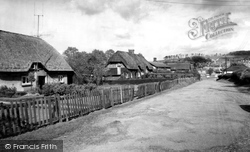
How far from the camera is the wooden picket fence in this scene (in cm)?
679

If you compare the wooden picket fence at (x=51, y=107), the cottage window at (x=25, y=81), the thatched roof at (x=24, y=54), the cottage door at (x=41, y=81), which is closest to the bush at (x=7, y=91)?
the thatched roof at (x=24, y=54)

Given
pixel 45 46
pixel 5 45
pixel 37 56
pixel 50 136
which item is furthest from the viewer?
pixel 45 46

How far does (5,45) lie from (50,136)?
72.0 ft

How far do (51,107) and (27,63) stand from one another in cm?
1838

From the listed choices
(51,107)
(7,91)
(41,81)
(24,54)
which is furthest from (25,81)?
(51,107)

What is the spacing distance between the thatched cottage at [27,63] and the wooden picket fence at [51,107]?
13.3m

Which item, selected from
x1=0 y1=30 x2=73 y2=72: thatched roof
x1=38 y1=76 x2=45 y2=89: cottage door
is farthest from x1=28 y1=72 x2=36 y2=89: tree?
x1=38 y1=76 x2=45 y2=89: cottage door

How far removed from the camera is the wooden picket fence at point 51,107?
6.79 m

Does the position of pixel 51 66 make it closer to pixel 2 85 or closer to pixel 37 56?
pixel 37 56

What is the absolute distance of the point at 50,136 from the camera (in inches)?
263

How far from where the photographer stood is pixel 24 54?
25.4 m

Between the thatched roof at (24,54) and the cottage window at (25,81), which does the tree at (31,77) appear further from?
the thatched roof at (24,54)

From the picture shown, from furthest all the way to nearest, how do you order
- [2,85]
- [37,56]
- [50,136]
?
[37,56], [2,85], [50,136]

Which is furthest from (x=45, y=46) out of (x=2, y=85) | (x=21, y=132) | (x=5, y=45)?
(x=21, y=132)
